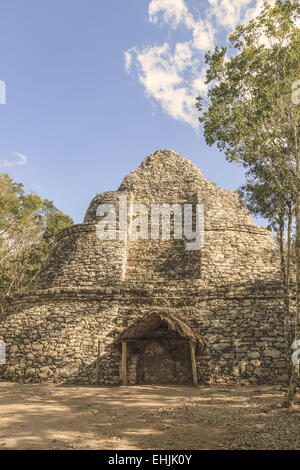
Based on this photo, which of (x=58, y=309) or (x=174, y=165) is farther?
(x=174, y=165)

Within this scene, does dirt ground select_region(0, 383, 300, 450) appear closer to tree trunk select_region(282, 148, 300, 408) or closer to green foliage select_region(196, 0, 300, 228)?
tree trunk select_region(282, 148, 300, 408)

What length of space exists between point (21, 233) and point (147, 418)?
19.4 metres

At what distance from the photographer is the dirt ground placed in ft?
17.5

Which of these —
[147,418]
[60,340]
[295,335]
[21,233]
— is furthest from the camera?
[21,233]

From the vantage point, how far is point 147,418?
22.6 feet

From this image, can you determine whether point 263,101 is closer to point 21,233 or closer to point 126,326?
point 126,326

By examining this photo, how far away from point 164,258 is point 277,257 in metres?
5.98

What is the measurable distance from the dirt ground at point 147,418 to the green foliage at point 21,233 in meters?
14.2

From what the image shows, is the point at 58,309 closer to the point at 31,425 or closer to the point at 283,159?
the point at 31,425

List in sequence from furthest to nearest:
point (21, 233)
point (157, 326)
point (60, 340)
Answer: point (21, 233) < point (60, 340) < point (157, 326)

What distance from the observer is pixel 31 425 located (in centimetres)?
641

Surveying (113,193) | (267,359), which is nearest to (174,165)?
(113,193)

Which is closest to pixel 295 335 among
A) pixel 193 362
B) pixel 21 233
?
pixel 193 362

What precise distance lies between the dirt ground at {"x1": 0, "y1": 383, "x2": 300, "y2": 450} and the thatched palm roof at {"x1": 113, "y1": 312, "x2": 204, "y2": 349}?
1.67m
